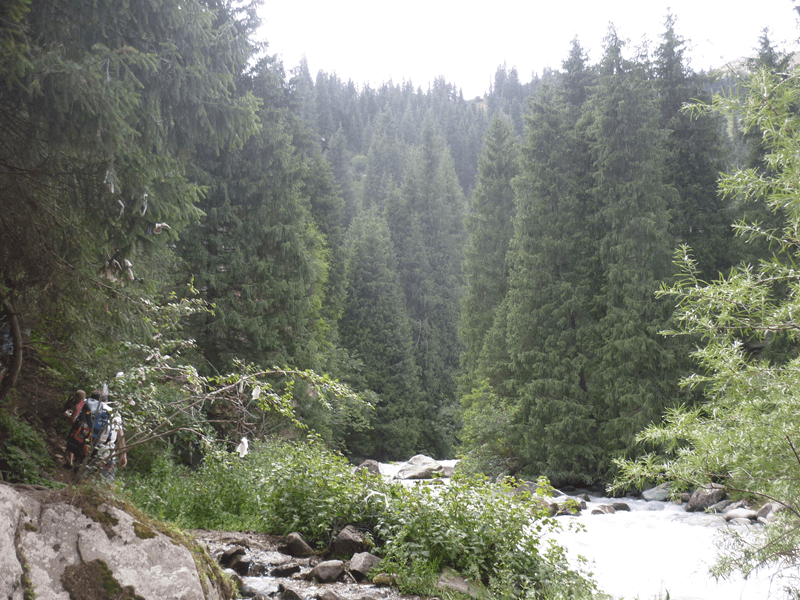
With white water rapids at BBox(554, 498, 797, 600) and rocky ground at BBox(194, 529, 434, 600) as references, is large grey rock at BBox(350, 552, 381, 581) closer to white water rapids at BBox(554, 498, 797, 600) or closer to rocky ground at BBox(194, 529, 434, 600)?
rocky ground at BBox(194, 529, 434, 600)

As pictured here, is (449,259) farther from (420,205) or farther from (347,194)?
(347,194)

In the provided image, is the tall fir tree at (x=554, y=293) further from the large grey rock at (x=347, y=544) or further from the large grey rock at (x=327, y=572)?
the large grey rock at (x=327, y=572)

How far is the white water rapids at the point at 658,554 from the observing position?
705cm

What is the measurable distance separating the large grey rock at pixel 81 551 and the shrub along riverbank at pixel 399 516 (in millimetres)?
1475

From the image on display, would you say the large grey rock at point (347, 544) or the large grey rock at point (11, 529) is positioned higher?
the large grey rock at point (11, 529)

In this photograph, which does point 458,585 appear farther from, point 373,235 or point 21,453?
point 373,235

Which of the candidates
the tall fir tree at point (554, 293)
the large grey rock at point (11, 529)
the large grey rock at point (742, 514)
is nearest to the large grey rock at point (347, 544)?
the large grey rock at point (11, 529)

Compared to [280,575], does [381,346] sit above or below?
above

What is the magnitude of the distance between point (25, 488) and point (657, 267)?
18067 millimetres

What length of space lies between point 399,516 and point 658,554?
5677 millimetres

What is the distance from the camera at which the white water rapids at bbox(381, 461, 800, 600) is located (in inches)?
277

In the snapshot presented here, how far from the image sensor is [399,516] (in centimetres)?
588

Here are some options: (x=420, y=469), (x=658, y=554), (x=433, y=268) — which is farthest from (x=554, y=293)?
(x=433, y=268)

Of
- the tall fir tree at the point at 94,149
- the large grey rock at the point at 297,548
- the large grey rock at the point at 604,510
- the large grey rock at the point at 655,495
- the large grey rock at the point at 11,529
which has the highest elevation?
the tall fir tree at the point at 94,149
